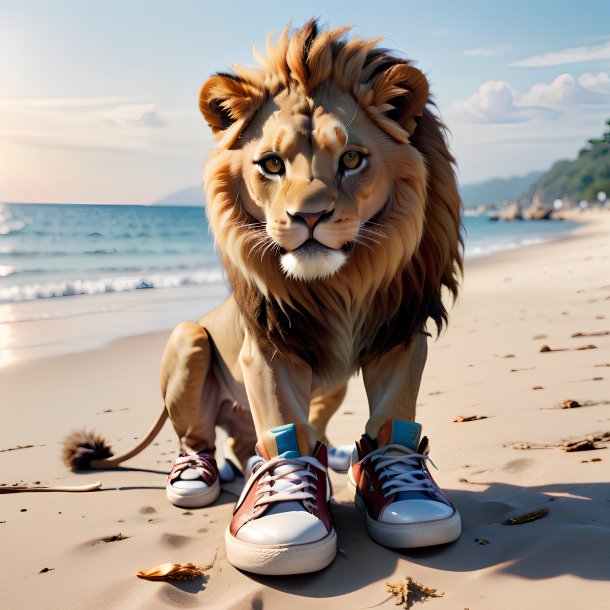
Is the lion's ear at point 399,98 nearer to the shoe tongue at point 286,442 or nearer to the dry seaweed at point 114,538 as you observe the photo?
the shoe tongue at point 286,442

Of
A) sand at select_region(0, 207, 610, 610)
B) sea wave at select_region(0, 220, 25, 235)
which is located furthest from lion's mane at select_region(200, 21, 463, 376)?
sea wave at select_region(0, 220, 25, 235)

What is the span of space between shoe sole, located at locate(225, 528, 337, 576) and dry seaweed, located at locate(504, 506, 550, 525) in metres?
0.60

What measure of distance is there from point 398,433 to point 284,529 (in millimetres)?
516

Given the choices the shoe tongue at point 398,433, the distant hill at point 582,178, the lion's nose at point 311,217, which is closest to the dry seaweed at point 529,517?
the shoe tongue at point 398,433

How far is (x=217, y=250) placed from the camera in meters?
2.27

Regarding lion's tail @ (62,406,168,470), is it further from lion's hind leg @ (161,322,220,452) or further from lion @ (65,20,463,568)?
lion @ (65,20,463,568)

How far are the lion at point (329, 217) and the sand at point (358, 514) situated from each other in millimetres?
447

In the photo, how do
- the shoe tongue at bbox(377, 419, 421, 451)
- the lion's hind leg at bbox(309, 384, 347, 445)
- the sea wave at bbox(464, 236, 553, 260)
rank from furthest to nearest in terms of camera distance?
1. the sea wave at bbox(464, 236, 553, 260)
2. the lion's hind leg at bbox(309, 384, 347, 445)
3. the shoe tongue at bbox(377, 419, 421, 451)

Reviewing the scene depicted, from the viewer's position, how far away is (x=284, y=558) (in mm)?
1928

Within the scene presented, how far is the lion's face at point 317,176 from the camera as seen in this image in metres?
1.92

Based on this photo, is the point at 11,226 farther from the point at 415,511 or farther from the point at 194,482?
the point at 415,511

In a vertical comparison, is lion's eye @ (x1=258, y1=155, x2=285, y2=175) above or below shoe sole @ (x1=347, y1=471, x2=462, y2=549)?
above

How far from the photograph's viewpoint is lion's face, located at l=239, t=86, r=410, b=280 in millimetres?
1919

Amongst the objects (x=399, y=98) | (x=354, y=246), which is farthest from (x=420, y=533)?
(x=399, y=98)
